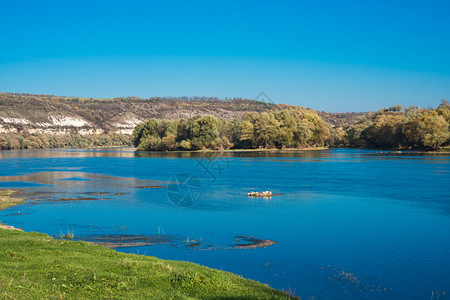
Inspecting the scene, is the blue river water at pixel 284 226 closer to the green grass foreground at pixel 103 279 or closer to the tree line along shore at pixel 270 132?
the green grass foreground at pixel 103 279

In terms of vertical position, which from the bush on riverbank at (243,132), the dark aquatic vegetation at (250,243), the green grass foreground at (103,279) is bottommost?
the dark aquatic vegetation at (250,243)

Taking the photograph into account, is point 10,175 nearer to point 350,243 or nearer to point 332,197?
point 332,197

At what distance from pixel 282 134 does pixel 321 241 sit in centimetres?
11126

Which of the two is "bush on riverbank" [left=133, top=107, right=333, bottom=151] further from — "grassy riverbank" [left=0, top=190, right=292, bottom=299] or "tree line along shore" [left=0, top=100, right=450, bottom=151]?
"grassy riverbank" [left=0, top=190, right=292, bottom=299]

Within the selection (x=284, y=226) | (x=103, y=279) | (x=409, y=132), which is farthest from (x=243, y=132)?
(x=103, y=279)

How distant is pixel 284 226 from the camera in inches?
1022

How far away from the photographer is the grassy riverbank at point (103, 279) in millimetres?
10578

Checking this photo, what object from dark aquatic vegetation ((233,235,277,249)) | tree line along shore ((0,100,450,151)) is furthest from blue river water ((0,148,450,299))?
tree line along shore ((0,100,450,151))

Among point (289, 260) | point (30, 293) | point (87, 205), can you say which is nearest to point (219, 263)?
point (289, 260)

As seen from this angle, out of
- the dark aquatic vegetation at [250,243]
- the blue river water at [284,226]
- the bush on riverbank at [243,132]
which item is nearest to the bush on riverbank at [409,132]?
the bush on riverbank at [243,132]

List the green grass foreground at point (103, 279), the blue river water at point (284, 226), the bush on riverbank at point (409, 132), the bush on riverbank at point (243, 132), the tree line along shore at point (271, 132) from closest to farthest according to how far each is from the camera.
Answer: the green grass foreground at point (103, 279) < the blue river water at point (284, 226) < the bush on riverbank at point (409, 132) < the tree line along shore at point (271, 132) < the bush on riverbank at point (243, 132)

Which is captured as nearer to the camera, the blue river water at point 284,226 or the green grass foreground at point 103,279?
the green grass foreground at point 103,279

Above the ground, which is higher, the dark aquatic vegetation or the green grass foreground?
the green grass foreground

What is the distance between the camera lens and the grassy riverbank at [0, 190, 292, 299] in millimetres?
10578
